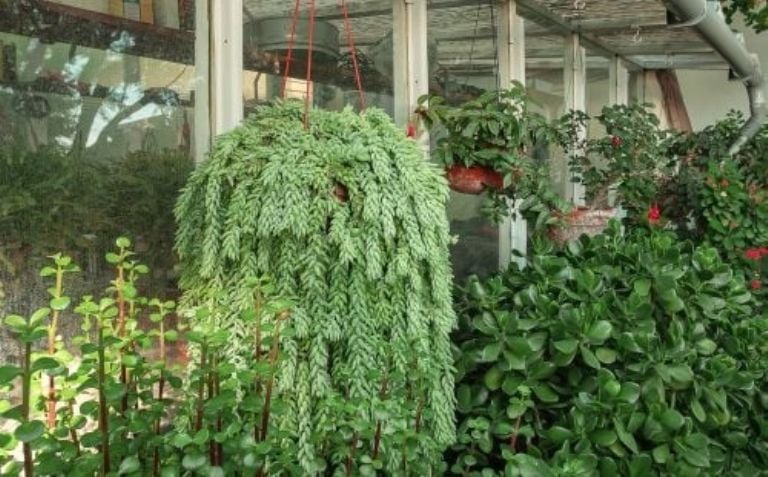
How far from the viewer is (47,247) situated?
5.12ft

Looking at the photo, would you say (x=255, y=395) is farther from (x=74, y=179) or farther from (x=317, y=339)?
(x=74, y=179)

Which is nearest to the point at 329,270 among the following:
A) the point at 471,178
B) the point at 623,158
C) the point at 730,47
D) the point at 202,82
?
the point at 202,82

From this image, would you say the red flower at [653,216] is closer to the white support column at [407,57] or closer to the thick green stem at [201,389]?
the white support column at [407,57]

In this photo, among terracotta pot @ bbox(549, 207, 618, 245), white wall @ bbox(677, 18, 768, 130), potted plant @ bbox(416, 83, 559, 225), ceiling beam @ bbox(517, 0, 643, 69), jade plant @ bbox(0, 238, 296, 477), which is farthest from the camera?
white wall @ bbox(677, 18, 768, 130)

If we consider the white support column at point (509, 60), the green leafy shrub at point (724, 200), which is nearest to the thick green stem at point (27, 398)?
the white support column at point (509, 60)

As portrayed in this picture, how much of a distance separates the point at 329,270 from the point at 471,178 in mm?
1146

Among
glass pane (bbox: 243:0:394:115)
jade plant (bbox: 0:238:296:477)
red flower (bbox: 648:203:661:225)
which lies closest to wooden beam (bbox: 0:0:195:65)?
glass pane (bbox: 243:0:394:115)

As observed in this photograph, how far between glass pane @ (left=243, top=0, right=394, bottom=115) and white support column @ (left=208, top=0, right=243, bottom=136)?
3.2 inches

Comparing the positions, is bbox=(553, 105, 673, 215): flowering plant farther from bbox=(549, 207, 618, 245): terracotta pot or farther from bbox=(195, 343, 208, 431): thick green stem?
bbox=(195, 343, 208, 431): thick green stem

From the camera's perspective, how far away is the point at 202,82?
6.34ft

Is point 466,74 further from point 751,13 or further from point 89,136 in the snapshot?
point 751,13

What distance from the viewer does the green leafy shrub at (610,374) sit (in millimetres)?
1920

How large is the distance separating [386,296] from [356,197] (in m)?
0.22

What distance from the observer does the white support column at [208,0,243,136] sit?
1.93 m
